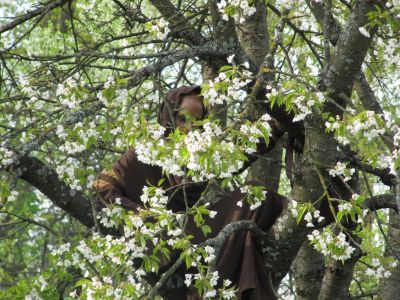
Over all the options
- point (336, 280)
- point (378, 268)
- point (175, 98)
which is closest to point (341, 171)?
point (378, 268)

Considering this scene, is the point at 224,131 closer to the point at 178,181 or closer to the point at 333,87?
the point at 333,87

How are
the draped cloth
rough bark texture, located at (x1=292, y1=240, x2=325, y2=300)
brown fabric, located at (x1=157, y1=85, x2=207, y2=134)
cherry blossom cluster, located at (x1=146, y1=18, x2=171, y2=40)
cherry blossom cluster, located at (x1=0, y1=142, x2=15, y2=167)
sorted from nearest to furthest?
cherry blossom cluster, located at (x1=0, y1=142, x2=15, y2=167), cherry blossom cluster, located at (x1=146, y1=18, x2=171, y2=40), the draped cloth, brown fabric, located at (x1=157, y1=85, x2=207, y2=134), rough bark texture, located at (x1=292, y1=240, x2=325, y2=300)

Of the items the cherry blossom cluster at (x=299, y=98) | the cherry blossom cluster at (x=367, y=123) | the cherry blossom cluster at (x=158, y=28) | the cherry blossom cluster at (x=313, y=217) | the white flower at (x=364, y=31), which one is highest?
the cherry blossom cluster at (x=158, y=28)

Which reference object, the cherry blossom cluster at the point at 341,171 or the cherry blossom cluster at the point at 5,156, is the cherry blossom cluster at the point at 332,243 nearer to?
the cherry blossom cluster at the point at 341,171

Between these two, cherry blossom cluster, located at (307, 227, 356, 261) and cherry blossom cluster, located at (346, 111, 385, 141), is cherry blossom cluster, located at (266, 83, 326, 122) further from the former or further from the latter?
cherry blossom cluster, located at (307, 227, 356, 261)

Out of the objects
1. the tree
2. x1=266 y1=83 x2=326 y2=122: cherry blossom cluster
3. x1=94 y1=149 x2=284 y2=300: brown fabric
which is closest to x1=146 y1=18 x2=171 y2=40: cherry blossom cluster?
the tree

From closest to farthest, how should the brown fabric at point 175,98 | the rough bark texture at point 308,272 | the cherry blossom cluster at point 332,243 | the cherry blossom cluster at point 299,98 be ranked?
the cherry blossom cluster at point 299,98 → the cherry blossom cluster at point 332,243 → the brown fabric at point 175,98 → the rough bark texture at point 308,272

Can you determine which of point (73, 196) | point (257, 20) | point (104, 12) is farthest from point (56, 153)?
point (73, 196)

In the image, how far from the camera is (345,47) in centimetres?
488

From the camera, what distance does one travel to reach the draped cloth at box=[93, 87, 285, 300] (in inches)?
206

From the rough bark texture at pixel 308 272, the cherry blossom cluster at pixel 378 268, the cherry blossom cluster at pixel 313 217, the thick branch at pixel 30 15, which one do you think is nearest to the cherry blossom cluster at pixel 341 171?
the cherry blossom cluster at pixel 313 217

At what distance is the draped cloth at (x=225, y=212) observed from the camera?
5230mm

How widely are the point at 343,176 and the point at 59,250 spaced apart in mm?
1705

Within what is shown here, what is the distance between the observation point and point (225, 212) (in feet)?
18.2
